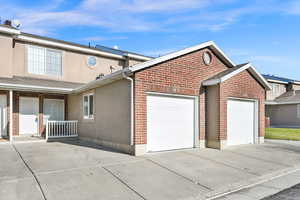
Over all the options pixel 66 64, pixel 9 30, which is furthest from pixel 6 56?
pixel 66 64

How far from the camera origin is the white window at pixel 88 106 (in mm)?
11711

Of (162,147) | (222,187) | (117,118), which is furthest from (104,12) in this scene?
(222,187)

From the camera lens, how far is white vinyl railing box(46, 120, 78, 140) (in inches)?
504

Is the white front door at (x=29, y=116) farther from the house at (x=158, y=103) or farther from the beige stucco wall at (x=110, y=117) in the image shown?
the beige stucco wall at (x=110, y=117)

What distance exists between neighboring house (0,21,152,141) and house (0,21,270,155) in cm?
6

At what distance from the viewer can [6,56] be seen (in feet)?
41.0

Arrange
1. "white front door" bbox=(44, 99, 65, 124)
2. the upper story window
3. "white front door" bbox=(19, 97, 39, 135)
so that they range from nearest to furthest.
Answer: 1. "white front door" bbox=(19, 97, 39, 135)
2. the upper story window
3. "white front door" bbox=(44, 99, 65, 124)

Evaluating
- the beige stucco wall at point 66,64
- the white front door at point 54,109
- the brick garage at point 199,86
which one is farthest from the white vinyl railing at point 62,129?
the brick garage at point 199,86

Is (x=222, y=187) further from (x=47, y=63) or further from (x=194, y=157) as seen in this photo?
(x=47, y=63)

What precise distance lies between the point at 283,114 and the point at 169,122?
20908mm

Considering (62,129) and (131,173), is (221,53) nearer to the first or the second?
(131,173)

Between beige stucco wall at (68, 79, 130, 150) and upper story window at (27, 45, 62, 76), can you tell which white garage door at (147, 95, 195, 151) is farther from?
upper story window at (27, 45, 62, 76)

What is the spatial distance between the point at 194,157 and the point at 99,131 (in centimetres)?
495

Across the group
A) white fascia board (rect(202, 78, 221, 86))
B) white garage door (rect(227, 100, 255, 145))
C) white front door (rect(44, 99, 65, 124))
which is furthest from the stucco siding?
white garage door (rect(227, 100, 255, 145))
